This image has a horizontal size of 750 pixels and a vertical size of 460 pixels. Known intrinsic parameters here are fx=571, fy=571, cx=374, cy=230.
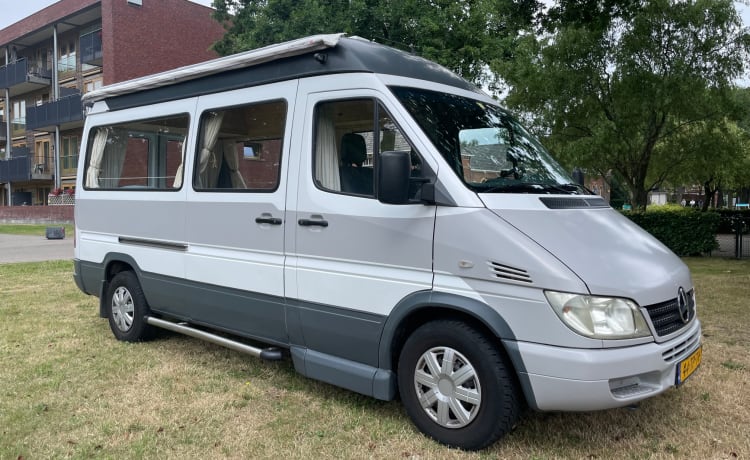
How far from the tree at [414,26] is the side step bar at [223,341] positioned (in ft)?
43.6

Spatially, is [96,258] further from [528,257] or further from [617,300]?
[617,300]

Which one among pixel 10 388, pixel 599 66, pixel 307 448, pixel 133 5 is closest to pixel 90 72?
pixel 133 5

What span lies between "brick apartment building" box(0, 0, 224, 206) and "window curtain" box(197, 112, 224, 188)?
79.6 ft

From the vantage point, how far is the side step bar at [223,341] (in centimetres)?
456

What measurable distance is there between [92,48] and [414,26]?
830 inches

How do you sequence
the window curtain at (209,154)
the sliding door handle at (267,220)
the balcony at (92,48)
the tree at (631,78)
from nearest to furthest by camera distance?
the sliding door handle at (267,220) < the window curtain at (209,154) < the tree at (631,78) < the balcony at (92,48)

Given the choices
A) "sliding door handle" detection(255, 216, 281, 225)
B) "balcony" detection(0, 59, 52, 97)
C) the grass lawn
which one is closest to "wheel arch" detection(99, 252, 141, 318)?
the grass lawn

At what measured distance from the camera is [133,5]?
2936 cm

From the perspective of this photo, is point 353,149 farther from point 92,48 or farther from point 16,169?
point 16,169

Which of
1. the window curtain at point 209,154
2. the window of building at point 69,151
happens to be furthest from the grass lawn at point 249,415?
the window of building at point 69,151

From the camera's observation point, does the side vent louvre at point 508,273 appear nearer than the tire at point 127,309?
Yes

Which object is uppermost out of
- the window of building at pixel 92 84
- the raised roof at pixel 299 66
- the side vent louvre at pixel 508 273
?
the window of building at pixel 92 84

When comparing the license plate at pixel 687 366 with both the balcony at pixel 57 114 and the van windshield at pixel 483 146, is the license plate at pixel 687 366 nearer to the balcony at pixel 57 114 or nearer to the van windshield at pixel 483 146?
the van windshield at pixel 483 146

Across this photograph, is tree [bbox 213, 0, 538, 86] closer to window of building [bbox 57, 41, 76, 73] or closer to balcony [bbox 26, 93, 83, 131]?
balcony [bbox 26, 93, 83, 131]
